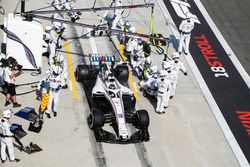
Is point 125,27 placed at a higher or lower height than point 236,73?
higher

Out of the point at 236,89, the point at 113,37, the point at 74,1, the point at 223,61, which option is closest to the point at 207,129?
the point at 236,89

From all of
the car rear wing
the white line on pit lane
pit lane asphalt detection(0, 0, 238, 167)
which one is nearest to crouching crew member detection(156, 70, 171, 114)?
pit lane asphalt detection(0, 0, 238, 167)

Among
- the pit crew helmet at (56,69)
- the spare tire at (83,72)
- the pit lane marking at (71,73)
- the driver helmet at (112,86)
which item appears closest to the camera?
the pit crew helmet at (56,69)

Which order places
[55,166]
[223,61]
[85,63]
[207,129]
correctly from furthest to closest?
[223,61] → [85,63] → [207,129] → [55,166]

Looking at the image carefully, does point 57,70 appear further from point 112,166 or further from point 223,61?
point 223,61

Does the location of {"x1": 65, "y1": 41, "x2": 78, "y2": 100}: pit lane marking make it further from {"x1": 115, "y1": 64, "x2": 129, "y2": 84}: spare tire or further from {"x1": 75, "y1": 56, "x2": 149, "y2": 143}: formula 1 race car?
{"x1": 115, "y1": 64, "x2": 129, "y2": 84}: spare tire

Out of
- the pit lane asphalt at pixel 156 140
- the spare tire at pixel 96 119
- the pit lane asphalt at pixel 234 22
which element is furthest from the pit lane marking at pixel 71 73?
the pit lane asphalt at pixel 234 22

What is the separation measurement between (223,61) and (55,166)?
11.5 m

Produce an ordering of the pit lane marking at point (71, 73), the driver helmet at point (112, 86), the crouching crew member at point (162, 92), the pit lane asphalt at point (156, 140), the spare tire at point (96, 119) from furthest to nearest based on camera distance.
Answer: the pit lane marking at point (71, 73) → the crouching crew member at point (162, 92) → the driver helmet at point (112, 86) → the spare tire at point (96, 119) → the pit lane asphalt at point (156, 140)

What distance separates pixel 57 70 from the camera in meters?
20.3

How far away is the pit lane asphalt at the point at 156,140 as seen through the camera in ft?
62.7

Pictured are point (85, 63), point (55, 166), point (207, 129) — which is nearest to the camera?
point (55, 166)

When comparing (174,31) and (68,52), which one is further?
(174,31)

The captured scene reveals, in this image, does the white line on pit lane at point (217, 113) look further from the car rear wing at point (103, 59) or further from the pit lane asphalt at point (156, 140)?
the car rear wing at point (103, 59)
